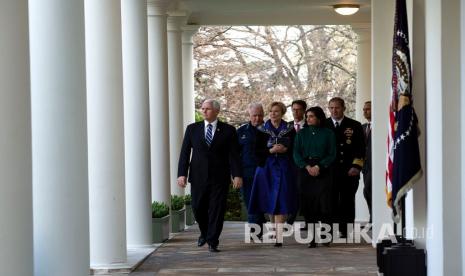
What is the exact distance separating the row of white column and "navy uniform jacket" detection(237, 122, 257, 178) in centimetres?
194

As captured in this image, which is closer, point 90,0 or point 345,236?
point 90,0

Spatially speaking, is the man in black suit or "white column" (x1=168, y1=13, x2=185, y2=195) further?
"white column" (x1=168, y1=13, x2=185, y2=195)

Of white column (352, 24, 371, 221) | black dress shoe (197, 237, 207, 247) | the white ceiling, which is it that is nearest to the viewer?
black dress shoe (197, 237, 207, 247)

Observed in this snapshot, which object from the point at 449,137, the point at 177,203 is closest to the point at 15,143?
the point at 449,137

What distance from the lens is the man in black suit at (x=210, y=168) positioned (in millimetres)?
14461

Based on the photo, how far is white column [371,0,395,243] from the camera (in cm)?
1401

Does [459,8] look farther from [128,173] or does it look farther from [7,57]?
[128,173]

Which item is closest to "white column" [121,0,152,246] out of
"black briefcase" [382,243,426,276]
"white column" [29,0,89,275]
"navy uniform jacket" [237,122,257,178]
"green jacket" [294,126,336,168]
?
"navy uniform jacket" [237,122,257,178]

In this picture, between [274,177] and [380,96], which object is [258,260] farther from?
[380,96]

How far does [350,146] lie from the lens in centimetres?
1574

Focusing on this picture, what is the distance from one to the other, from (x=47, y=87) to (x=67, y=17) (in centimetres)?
63

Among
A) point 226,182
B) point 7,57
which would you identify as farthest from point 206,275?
point 7,57

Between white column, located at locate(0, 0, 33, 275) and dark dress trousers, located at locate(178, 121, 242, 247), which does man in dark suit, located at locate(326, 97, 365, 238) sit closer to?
dark dress trousers, located at locate(178, 121, 242, 247)

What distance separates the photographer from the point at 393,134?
10312mm
